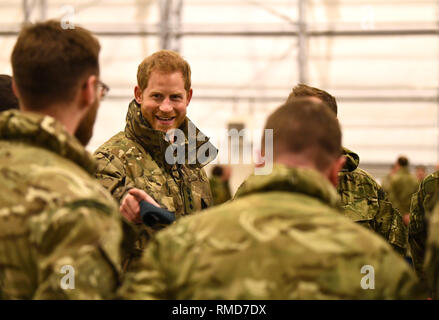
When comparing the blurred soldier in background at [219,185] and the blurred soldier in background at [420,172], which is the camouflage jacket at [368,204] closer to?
Result: the blurred soldier in background at [219,185]

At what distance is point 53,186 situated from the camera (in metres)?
1.65

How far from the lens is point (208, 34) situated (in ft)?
42.6

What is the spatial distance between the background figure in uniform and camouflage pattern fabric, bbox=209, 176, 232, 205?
21.4ft

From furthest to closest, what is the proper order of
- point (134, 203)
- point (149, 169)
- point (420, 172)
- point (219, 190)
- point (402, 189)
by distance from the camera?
point (420, 172)
point (402, 189)
point (219, 190)
point (149, 169)
point (134, 203)

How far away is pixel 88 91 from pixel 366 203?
1826 millimetres

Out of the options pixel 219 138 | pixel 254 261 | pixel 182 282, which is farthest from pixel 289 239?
pixel 219 138

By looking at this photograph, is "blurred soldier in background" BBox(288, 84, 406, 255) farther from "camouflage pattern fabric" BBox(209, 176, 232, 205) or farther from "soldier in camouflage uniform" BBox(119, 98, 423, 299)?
"camouflage pattern fabric" BBox(209, 176, 232, 205)

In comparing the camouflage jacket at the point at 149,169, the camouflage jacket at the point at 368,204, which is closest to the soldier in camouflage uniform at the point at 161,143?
the camouflage jacket at the point at 149,169

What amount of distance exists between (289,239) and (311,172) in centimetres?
19

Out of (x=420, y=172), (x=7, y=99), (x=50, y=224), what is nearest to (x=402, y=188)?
(x=420, y=172)

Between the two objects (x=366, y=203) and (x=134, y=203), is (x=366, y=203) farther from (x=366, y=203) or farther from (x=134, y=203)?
(x=134, y=203)

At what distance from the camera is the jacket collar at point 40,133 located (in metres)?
1.74

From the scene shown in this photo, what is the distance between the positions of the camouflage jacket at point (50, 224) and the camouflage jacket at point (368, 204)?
1.80 metres
